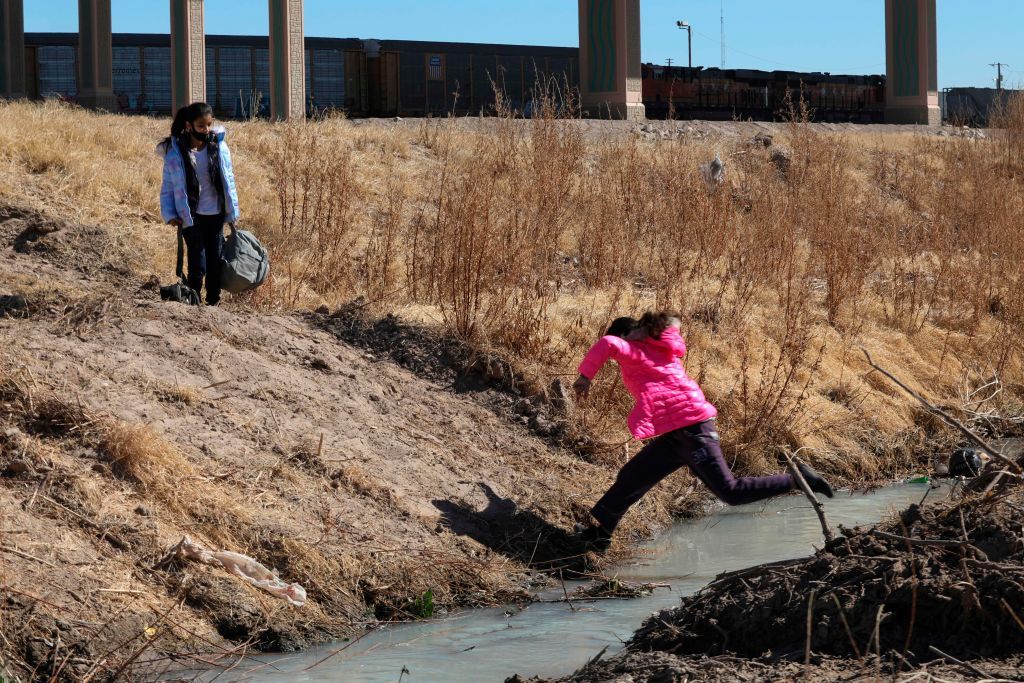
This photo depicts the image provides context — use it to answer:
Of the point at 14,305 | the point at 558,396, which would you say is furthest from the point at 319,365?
the point at 14,305

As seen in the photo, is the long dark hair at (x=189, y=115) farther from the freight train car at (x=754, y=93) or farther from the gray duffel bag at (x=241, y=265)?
the freight train car at (x=754, y=93)

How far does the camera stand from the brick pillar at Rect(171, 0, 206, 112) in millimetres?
26781

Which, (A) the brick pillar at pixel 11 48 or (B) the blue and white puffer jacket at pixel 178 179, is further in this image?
(A) the brick pillar at pixel 11 48

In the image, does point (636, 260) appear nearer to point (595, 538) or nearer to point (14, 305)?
point (595, 538)

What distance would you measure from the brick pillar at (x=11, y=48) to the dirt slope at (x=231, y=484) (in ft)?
76.7

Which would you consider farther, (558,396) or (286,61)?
(286,61)

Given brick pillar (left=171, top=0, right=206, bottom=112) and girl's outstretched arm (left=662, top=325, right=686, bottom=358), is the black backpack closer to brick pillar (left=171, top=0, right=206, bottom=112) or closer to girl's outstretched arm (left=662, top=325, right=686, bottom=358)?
girl's outstretched arm (left=662, top=325, right=686, bottom=358)

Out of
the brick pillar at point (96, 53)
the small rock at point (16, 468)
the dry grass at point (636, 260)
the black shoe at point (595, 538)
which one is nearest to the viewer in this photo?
the small rock at point (16, 468)

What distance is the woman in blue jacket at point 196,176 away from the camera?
8555 mm

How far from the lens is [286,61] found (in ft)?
85.1

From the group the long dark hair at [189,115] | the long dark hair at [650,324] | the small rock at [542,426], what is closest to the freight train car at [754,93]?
the small rock at [542,426]

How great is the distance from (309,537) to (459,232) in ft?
12.1

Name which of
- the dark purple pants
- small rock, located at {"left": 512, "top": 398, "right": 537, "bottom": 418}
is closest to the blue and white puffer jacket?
small rock, located at {"left": 512, "top": 398, "right": 537, "bottom": 418}

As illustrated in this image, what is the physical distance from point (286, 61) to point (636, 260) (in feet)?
50.4
